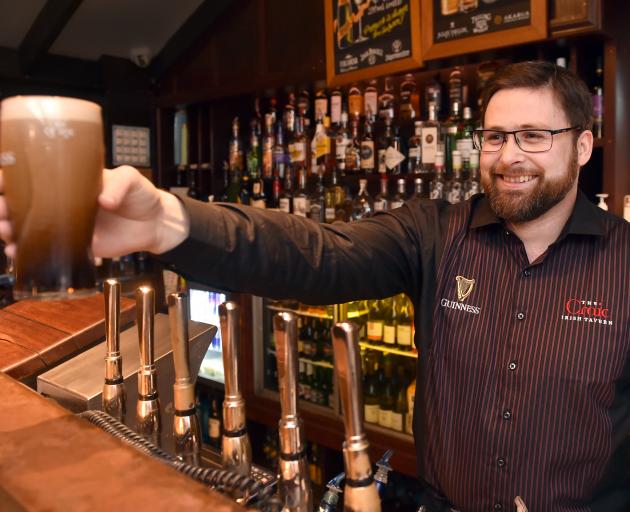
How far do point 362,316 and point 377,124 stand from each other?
1084mm

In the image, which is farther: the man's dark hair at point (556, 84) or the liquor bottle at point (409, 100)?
the liquor bottle at point (409, 100)

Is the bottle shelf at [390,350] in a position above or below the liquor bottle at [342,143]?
below

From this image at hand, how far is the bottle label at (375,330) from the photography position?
3.18 m

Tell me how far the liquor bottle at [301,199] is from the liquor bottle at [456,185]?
3.04ft

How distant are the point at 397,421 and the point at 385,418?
0.24 feet

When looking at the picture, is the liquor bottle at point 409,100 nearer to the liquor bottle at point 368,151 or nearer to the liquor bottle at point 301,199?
the liquor bottle at point 368,151

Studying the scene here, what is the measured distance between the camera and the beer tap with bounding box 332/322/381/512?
1.89 feet

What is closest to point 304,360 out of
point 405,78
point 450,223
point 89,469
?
point 405,78

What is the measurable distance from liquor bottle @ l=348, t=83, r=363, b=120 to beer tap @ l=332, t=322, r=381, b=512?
2.96 metres

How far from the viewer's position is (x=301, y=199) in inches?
142

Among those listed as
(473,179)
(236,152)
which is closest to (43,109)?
(473,179)

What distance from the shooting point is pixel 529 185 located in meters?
1.55

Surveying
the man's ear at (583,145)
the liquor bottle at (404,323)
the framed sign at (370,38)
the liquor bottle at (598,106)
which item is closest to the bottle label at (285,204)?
the framed sign at (370,38)

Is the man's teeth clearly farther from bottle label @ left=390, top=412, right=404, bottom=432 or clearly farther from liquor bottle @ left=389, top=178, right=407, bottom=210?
bottle label @ left=390, top=412, right=404, bottom=432
